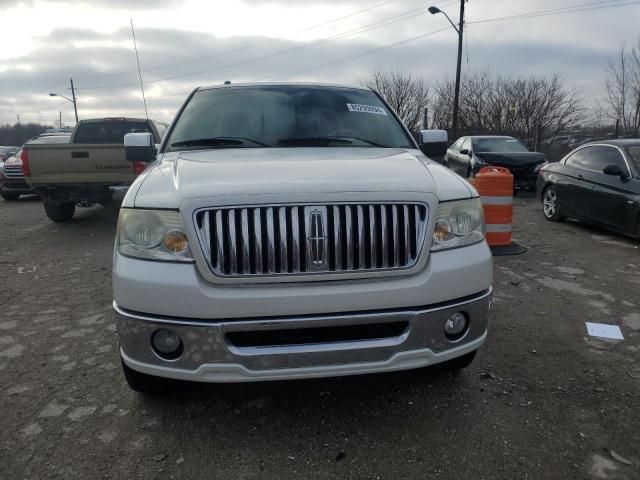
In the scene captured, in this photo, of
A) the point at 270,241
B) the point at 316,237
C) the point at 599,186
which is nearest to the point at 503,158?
the point at 599,186

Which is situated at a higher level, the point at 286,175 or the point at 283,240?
the point at 286,175

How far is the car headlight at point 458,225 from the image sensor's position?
2.47m

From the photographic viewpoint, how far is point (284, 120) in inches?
145

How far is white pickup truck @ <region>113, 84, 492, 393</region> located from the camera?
2.24m

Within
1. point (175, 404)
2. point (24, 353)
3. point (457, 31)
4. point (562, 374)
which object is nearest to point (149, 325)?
point (175, 404)

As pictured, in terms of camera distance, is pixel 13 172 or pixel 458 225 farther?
pixel 13 172

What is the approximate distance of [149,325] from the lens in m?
2.28

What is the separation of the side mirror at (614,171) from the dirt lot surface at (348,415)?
136 inches

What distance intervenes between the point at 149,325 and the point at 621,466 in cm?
227

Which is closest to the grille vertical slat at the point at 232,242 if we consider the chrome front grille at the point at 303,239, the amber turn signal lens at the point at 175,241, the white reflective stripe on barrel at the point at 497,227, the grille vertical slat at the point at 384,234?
the chrome front grille at the point at 303,239

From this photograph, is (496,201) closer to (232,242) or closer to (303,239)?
(303,239)

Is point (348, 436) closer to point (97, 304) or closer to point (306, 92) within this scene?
point (306, 92)

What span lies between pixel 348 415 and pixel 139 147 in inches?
108

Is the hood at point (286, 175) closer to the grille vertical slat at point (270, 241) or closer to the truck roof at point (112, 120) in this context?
the grille vertical slat at point (270, 241)
